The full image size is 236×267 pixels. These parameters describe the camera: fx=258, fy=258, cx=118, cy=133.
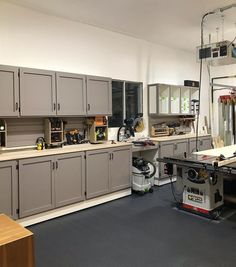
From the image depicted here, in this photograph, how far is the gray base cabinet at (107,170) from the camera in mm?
4211

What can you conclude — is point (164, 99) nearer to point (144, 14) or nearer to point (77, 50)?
point (144, 14)

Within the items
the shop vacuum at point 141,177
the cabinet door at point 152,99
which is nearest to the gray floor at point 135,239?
the shop vacuum at point 141,177

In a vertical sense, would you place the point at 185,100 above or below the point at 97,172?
above

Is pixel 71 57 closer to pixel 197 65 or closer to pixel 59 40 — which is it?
pixel 59 40

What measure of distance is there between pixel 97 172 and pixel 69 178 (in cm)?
54

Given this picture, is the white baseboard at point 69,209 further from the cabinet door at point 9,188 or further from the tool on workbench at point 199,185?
the tool on workbench at point 199,185

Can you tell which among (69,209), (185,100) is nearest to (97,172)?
(69,209)

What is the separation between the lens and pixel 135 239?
10.4ft

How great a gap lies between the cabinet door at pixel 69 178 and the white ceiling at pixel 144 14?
2277 mm

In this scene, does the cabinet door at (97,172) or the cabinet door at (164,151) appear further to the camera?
the cabinet door at (164,151)

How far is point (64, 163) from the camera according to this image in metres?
3.87

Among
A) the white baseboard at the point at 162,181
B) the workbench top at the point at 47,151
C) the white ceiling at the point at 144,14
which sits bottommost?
the white baseboard at the point at 162,181

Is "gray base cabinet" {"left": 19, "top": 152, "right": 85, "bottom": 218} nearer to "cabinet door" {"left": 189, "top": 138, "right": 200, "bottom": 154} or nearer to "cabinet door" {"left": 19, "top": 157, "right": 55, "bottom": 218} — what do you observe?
"cabinet door" {"left": 19, "top": 157, "right": 55, "bottom": 218}

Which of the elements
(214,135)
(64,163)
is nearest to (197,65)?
(214,135)
